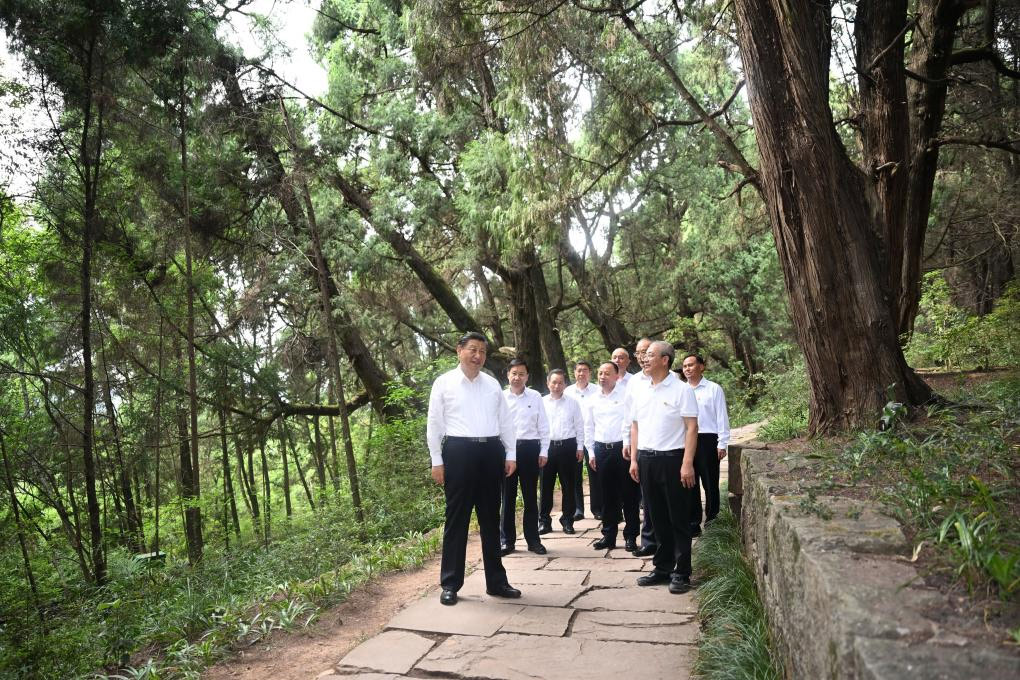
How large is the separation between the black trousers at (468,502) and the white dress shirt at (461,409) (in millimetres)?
92

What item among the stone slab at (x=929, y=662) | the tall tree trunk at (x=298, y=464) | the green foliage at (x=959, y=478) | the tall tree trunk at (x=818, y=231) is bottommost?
the tall tree trunk at (x=298, y=464)

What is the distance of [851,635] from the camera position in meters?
1.83

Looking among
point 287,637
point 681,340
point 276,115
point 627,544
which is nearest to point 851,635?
point 287,637

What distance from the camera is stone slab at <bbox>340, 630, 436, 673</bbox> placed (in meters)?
3.81

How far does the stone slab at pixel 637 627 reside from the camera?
397cm

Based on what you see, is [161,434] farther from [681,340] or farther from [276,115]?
[681,340]

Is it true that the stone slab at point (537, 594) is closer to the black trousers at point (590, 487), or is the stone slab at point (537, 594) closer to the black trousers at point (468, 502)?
the black trousers at point (468, 502)

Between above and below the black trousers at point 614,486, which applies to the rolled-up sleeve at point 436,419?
above

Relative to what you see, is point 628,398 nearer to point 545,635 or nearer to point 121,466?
point 545,635

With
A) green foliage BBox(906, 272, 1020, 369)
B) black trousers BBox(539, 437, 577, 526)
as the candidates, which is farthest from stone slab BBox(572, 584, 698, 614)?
green foliage BBox(906, 272, 1020, 369)

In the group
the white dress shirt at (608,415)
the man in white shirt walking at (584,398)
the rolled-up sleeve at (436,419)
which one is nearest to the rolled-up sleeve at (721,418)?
the white dress shirt at (608,415)

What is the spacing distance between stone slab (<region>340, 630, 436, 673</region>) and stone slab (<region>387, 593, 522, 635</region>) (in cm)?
15

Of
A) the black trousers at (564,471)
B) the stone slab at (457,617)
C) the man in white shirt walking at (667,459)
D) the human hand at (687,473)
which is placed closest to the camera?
the stone slab at (457,617)

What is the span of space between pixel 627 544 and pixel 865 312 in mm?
2890
